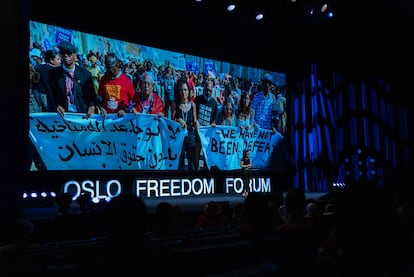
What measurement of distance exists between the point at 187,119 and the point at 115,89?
6.07 ft

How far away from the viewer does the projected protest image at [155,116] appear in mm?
7613

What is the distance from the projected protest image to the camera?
25.0 ft

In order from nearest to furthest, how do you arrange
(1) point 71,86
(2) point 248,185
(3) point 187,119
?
(1) point 71,86
(3) point 187,119
(2) point 248,185

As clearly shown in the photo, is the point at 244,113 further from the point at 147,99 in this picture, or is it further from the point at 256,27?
the point at 147,99

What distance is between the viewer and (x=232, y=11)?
9367 millimetres

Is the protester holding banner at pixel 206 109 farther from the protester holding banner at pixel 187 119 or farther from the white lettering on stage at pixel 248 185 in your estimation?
the white lettering on stage at pixel 248 185

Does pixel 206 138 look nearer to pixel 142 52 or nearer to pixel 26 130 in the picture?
pixel 142 52

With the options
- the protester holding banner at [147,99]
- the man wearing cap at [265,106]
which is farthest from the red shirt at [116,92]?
the man wearing cap at [265,106]

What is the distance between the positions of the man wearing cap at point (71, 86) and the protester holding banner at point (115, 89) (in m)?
0.22

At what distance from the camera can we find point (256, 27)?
1051cm

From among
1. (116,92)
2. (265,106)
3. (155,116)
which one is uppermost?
(265,106)

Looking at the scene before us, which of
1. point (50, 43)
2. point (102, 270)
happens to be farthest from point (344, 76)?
point (102, 270)

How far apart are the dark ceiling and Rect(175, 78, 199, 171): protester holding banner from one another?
0.88 m

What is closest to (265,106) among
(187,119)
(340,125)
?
(340,125)
